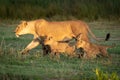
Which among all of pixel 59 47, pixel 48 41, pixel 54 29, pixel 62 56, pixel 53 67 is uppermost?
pixel 54 29

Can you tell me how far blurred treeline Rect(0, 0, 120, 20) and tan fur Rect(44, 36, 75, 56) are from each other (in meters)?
11.9

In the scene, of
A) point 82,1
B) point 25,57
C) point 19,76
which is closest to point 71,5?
point 82,1

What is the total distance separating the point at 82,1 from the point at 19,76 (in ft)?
57.0

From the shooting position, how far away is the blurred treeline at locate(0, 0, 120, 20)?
977 inches

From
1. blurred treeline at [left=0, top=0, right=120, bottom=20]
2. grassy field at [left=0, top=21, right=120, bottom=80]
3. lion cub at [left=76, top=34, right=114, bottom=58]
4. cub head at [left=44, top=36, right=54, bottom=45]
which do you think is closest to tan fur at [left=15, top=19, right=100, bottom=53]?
cub head at [left=44, top=36, right=54, bottom=45]

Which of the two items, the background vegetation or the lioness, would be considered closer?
the background vegetation

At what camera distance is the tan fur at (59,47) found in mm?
12224

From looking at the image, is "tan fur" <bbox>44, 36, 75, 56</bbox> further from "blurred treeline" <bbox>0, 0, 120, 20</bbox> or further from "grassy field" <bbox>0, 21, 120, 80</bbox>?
"blurred treeline" <bbox>0, 0, 120, 20</bbox>

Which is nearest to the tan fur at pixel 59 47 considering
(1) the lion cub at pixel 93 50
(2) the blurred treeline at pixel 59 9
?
(1) the lion cub at pixel 93 50

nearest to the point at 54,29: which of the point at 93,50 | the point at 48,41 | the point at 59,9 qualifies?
the point at 48,41

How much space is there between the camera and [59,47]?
12375mm

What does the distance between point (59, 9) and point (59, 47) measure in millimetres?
13485

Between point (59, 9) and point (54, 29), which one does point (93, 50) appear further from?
point (59, 9)

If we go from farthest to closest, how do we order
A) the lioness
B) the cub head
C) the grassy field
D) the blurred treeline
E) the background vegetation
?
the blurred treeline, the lioness, the cub head, the background vegetation, the grassy field
